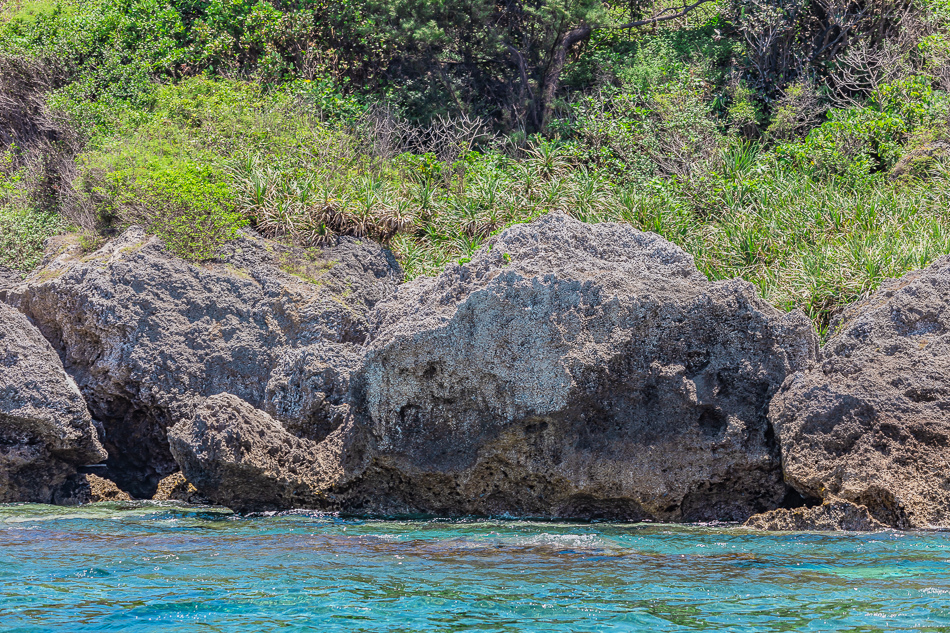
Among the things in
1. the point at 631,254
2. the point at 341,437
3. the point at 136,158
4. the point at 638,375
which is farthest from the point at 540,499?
the point at 136,158

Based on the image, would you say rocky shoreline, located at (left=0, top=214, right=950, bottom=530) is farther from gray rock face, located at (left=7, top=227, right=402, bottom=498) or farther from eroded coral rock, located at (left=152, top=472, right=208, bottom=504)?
eroded coral rock, located at (left=152, top=472, right=208, bottom=504)

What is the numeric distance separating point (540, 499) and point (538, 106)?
1188cm

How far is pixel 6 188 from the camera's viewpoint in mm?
14039

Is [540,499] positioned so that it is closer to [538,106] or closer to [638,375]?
[638,375]

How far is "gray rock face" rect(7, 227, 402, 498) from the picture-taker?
9.14m

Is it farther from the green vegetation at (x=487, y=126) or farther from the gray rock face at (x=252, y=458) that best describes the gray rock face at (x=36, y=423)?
the green vegetation at (x=487, y=126)

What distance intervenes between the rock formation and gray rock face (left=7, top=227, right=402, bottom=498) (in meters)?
1.44

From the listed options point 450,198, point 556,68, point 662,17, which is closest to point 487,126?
point 556,68

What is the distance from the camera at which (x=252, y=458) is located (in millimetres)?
7504

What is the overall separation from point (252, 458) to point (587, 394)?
9.83 feet

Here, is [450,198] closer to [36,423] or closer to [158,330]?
[158,330]

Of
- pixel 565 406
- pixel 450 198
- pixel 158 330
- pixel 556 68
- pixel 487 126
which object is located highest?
pixel 556 68

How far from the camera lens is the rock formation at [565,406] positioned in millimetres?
7234

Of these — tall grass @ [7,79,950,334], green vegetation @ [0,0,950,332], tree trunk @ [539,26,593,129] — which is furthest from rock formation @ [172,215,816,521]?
tree trunk @ [539,26,593,129]
